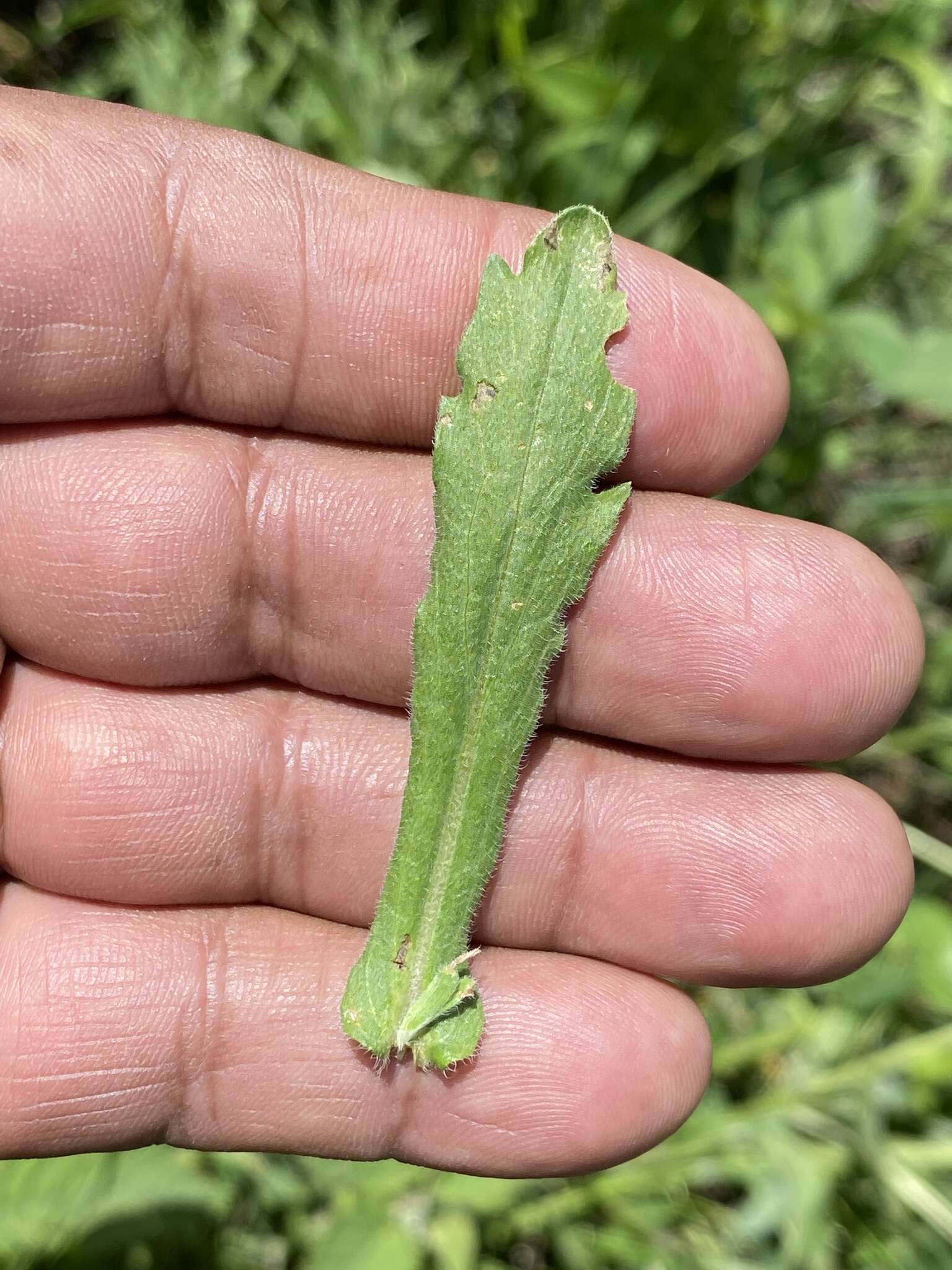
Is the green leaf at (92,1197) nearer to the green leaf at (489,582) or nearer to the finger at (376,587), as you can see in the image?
the green leaf at (489,582)

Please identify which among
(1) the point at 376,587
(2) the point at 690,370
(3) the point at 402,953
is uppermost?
(2) the point at 690,370

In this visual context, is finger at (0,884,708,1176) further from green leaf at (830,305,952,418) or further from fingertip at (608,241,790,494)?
green leaf at (830,305,952,418)

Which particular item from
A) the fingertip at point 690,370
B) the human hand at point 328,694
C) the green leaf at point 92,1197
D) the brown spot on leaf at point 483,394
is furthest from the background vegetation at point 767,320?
the brown spot on leaf at point 483,394

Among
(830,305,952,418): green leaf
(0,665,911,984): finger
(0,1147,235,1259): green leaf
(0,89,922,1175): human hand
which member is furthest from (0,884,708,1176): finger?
(830,305,952,418): green leaf

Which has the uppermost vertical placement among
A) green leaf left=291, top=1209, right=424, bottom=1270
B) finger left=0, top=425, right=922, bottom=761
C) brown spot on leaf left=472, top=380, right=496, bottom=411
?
brown spot on leaf left=472, top=380, right=496, bottom=411

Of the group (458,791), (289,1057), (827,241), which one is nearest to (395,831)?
(458,791)

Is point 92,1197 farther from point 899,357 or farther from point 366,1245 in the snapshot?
point 899,357
